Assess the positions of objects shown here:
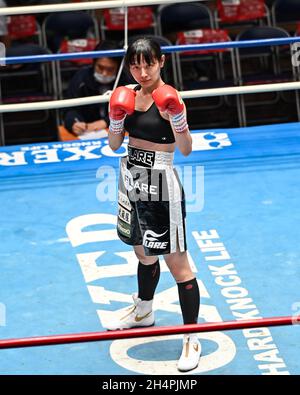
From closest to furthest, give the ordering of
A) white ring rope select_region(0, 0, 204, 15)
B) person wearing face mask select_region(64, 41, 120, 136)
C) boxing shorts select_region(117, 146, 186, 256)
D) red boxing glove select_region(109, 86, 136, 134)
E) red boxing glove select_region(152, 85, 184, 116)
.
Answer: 1. red boxing glove select_region(152, 85, 184, 116)
2. red boxing glove select_region(109, 86, 136, 134)
3. boxing shorts select_region(117, 146, 186, 256)
4. white ring rope select_region(0, 0, 204, 15)
5. person wearing face mask select_region(64, 41, 120, 136)

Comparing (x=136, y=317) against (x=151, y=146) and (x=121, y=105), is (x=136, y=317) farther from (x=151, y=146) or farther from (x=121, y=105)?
(x=121, y=105)

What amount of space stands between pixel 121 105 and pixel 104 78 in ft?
7.91

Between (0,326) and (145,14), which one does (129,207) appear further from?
(145,14)

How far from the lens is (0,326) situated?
3963 millimetres

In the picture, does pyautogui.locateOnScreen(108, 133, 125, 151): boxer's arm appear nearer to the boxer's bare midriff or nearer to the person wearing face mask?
the boxer's bare midriff

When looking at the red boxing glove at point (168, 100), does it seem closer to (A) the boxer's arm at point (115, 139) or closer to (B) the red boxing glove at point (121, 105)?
(B) the red boxing glove at point (121, 105)

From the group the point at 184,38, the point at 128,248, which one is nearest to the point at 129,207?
the point at 128,248

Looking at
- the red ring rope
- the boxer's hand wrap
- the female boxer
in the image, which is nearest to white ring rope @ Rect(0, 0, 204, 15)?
the female boxer

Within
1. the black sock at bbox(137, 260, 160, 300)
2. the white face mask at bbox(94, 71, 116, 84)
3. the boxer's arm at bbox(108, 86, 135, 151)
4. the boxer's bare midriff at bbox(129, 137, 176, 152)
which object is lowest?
the black sock at bbox(137, 260, 160, 300)

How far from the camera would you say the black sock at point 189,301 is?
3.71 meters

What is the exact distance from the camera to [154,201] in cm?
369

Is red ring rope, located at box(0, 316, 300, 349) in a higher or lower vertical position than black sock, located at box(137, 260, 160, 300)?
higher

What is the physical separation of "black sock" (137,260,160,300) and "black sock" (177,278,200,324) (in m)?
0.21

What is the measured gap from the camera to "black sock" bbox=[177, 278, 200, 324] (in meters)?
3.71
